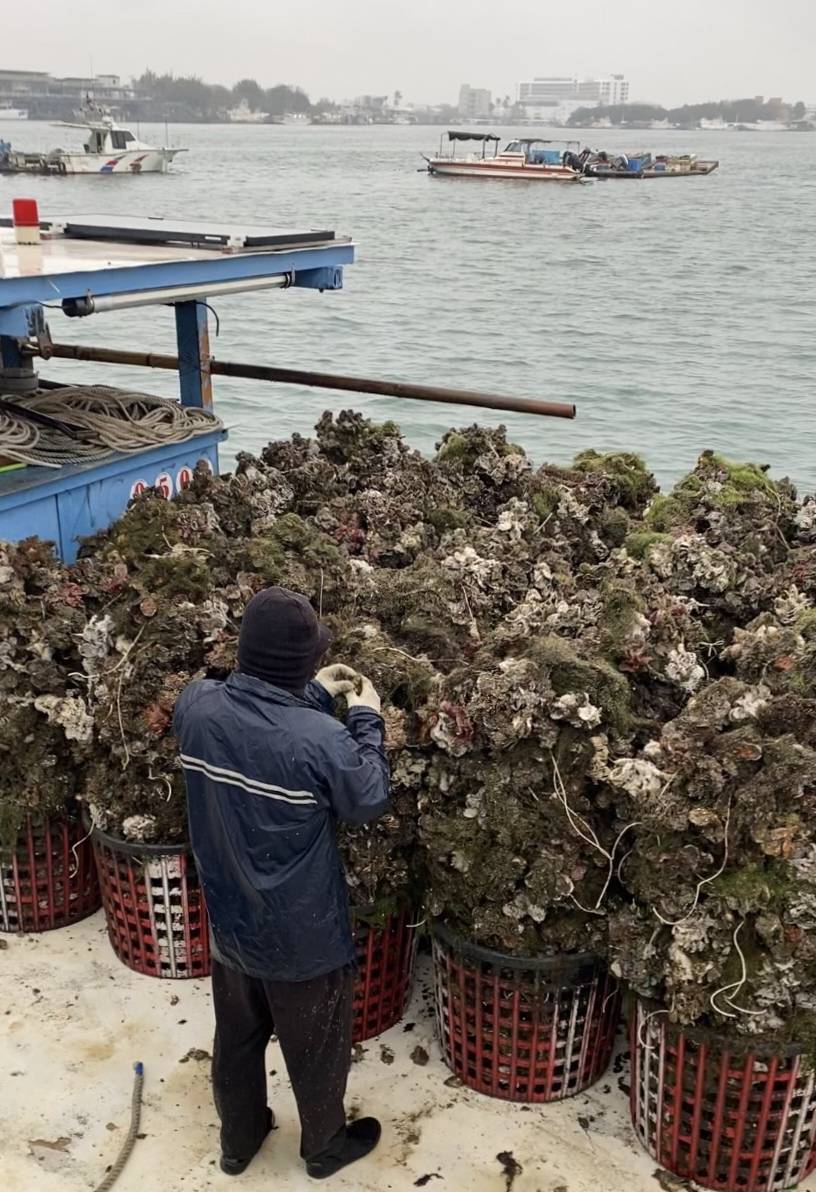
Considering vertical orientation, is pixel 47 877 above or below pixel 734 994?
below

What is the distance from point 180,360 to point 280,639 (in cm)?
415

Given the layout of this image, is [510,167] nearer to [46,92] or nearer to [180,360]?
[180,360]

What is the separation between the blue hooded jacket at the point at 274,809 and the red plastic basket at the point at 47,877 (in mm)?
1249

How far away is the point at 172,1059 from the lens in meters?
3.48

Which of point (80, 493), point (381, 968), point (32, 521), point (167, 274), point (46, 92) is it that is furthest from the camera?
point (46, 92)

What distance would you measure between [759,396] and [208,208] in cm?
2891

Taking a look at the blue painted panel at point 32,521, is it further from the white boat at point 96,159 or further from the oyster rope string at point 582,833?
the white boat at point 96,159

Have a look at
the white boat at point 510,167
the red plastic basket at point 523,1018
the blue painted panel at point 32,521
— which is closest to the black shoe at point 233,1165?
the red plastic basket at point 523,1018

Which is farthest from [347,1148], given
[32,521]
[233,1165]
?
[32,521]

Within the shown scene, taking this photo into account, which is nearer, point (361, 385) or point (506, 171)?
point (361, 385)

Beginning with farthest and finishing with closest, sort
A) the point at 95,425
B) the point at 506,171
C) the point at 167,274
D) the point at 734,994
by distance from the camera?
the point at 506,171 < the point at 95,425 < the point at 167,274 < the point at 734,994

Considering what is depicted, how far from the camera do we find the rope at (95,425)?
4.88 metres

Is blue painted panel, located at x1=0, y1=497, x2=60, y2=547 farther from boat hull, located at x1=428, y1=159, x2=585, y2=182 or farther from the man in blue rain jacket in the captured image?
boat hull, located at x1=428, y1=159, x2=585, y2=182

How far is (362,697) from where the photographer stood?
2.95 meters
